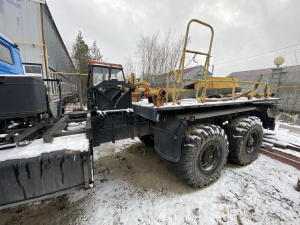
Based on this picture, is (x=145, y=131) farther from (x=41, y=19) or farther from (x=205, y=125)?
(x=41, y=19)

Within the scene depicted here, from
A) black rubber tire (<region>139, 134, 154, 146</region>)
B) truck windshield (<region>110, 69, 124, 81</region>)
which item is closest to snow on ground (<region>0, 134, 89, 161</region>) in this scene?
black rubber tire (<region>139, 134, 154, 146</region>)

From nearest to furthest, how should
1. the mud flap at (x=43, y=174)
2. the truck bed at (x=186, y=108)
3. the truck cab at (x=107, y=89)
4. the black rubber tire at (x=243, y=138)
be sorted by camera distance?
1. the mud flap at (x=43, y=174)
2. the truck bed at (x=186, y=108)
3. the truck cab at (x=107, y=89)
4. the black rubber tire at (x=243, y=138)

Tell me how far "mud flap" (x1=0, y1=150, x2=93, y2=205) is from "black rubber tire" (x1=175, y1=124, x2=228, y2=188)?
153cm

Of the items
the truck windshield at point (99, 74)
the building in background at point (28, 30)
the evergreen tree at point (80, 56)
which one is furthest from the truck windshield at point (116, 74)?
the evergreen tree at point (80, 56)

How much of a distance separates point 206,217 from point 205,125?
56.5 inches

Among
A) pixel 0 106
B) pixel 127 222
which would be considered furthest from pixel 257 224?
pixel 0 106

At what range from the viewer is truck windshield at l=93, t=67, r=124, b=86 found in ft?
13.1

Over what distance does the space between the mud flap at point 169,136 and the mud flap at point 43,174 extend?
49.8 inches

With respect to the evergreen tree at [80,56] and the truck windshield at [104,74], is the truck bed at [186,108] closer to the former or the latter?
the truck windshield at [104,74]

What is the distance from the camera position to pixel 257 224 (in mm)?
1904

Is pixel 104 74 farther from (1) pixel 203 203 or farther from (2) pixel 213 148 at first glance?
(1) pixel 203 203

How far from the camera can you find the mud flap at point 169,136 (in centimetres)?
221

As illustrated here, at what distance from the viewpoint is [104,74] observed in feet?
13.6

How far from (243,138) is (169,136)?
74.9 inches
